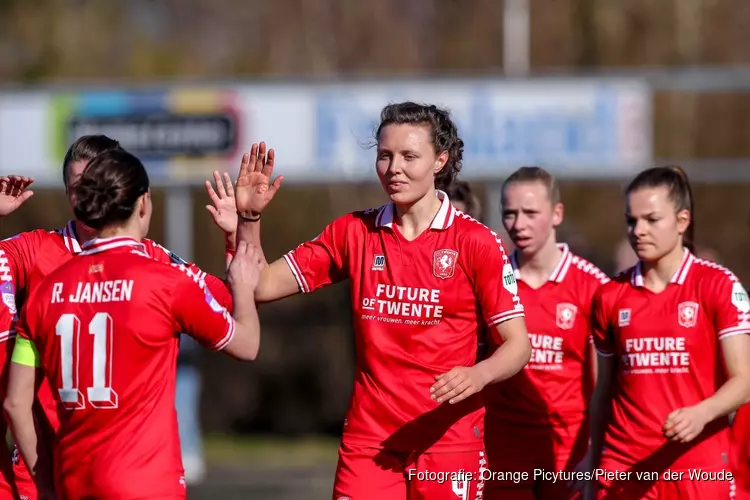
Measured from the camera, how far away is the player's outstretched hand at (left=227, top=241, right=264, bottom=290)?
175 inches

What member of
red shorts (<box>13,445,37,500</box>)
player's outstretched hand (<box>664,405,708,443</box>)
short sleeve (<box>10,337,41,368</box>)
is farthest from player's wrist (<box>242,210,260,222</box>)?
player's outstretched hand (<box>664,405,708,443</box>)

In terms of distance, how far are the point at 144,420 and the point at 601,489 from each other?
2.26 m

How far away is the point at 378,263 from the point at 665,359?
141 cm

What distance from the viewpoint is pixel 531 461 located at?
18.7ft

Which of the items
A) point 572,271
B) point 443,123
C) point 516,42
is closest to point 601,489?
point 572,271

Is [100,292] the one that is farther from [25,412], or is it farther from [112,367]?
[25,412]

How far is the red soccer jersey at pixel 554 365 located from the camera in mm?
5727

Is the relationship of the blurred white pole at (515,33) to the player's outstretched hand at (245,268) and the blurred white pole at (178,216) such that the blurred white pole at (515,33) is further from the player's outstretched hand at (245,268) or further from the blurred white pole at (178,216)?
the player's outstretched hand at (245,268)

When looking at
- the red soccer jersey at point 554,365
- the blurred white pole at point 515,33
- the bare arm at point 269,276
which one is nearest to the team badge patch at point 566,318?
the red soccer jersey at point 554,365

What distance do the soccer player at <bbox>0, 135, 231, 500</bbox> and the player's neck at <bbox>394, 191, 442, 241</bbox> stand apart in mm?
833

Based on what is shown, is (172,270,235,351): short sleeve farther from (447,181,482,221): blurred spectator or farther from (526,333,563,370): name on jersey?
(447,181,482,221): blurred spectator

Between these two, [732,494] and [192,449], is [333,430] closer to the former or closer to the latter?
[192,449]

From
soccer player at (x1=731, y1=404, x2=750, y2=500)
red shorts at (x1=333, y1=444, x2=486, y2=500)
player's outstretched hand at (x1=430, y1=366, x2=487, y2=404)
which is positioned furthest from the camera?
soccer player at (x1=731, y1=404, x2=750, y2=500)

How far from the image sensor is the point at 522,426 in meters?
5.74
